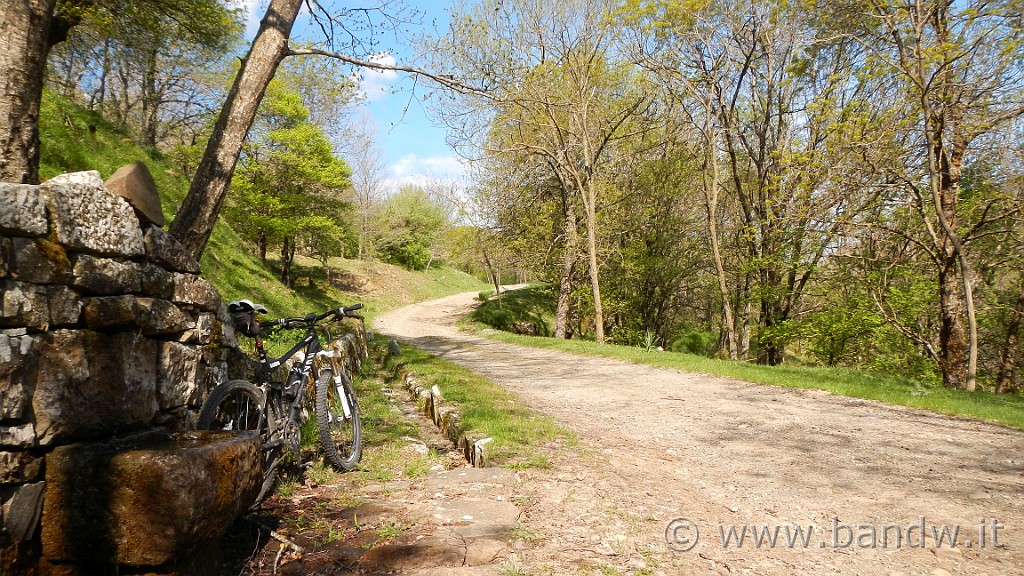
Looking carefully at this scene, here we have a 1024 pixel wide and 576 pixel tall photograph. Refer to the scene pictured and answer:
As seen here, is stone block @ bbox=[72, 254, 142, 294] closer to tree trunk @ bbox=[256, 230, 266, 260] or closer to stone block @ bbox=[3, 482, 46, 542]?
stone block @ bbox=[3, 482, 46, 542]

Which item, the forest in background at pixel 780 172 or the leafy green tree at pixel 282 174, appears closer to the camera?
the forest in background at pixel 780 172

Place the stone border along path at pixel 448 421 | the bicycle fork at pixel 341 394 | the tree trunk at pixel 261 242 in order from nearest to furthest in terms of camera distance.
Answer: the bicycle fork at pixel 341 394, the stone border along path at pixel 448 421, the tree trunk at pixel 261 242

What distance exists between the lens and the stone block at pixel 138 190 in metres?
2.74

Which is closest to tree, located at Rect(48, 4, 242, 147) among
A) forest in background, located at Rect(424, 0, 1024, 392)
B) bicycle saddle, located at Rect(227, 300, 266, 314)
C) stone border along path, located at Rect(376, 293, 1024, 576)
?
forest in background, located at Rect(424, 0, 1024, 392)

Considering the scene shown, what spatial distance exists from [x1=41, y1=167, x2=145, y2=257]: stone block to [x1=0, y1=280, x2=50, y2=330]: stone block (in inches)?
11.2

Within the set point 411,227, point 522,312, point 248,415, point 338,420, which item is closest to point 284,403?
point 248,415

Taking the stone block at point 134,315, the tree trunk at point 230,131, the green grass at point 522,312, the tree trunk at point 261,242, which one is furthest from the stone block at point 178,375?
the tree trunk at point 261,242

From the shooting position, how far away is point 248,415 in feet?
10.8

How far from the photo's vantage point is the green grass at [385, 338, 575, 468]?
430 cm

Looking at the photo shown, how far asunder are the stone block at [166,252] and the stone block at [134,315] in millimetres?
266

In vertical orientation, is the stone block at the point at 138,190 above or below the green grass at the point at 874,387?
above

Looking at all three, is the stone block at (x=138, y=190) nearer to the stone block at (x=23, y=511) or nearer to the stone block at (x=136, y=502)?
the stone block at (x=136, y=502)

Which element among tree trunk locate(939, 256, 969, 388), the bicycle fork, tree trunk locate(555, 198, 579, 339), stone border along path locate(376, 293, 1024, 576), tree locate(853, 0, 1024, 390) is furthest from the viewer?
tree trunk locate(555, 198, 579, 339)

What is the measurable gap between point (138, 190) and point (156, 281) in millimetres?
555
